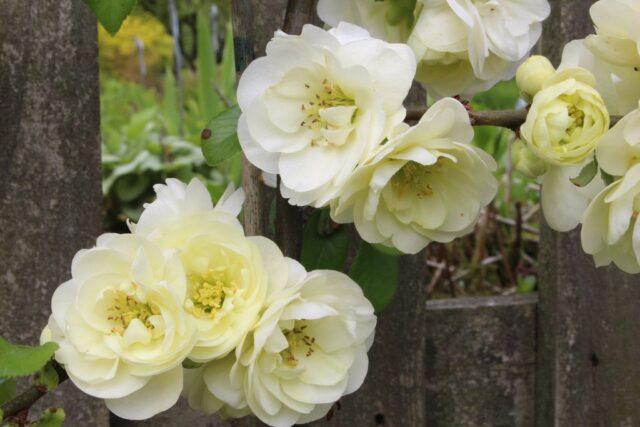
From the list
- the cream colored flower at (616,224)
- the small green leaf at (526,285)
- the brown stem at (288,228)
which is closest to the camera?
the cream colored flower at (616,224)

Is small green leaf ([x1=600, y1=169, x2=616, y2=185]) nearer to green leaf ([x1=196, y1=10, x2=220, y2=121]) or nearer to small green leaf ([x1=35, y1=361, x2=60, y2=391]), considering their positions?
small green leaf ([x1=35, y1=361, x2=60, y2=391])

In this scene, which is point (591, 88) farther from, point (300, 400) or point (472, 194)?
point (300, 400)

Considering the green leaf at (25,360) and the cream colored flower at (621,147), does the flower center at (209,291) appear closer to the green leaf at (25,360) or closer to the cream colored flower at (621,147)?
the green leaf at (25,360)

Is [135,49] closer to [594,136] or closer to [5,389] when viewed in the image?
[5,389]

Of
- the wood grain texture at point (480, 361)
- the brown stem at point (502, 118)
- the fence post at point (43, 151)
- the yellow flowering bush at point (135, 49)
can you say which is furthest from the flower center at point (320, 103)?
the yellow flowering bush at point (135, 49)

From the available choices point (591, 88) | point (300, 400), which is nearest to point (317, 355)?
point (300, 400)

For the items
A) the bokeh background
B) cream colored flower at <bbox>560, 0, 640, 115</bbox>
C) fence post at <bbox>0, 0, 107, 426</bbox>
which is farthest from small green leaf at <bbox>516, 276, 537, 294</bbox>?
cream colored flower at <bbox>560, 0, 640, 115</bbox>

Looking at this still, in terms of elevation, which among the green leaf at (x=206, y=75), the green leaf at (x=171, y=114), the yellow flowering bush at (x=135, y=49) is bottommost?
the yellow flowering bush at (x=135, y=49)
